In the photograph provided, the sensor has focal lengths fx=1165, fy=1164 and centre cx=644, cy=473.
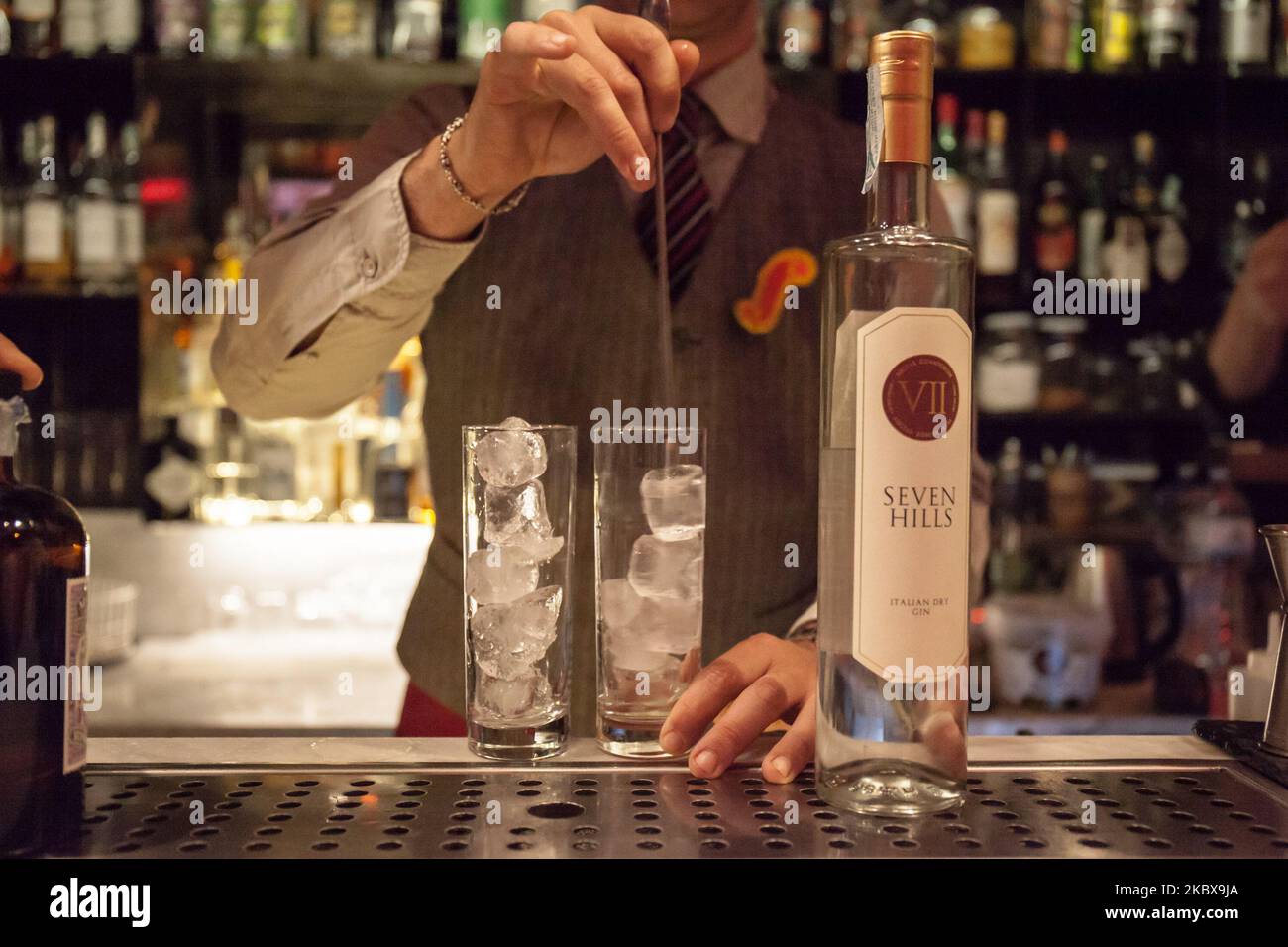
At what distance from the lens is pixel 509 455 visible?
801mm

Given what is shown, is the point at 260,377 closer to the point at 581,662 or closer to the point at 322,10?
the point at 581,662

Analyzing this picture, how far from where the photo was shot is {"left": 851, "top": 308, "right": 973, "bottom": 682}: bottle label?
69 cm

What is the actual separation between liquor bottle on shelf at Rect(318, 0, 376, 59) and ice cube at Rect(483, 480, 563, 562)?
209 cm

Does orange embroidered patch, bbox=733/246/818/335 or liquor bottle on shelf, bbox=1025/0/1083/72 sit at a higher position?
liquor bottle on shelf, bbox=1025/0/1083/72

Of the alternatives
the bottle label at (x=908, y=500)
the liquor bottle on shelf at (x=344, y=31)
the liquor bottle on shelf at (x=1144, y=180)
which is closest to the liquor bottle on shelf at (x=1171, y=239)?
the liquor bottle on shelf at (x=1144, y=180)

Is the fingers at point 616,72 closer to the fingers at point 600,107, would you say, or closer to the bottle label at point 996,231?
the fingers at point 600,107

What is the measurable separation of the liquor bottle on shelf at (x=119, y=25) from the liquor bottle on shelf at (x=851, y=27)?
1606mm

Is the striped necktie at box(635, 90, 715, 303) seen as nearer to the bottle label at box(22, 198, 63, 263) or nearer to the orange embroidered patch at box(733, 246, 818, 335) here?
the orange embroidered patch at box(733, 246, 818, 335)


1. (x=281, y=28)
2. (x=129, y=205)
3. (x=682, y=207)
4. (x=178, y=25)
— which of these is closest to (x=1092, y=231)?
(x=682, y=207)

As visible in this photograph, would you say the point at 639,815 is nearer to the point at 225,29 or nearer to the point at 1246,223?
the point at 225,29

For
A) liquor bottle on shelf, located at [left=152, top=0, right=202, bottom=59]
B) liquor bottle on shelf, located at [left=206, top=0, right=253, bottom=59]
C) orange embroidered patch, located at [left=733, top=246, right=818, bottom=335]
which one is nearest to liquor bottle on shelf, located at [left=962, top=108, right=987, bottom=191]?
orange embroidered patch, located at [left=733, top=246, right=818, bottom=335]

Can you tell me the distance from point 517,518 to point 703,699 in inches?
7.3
